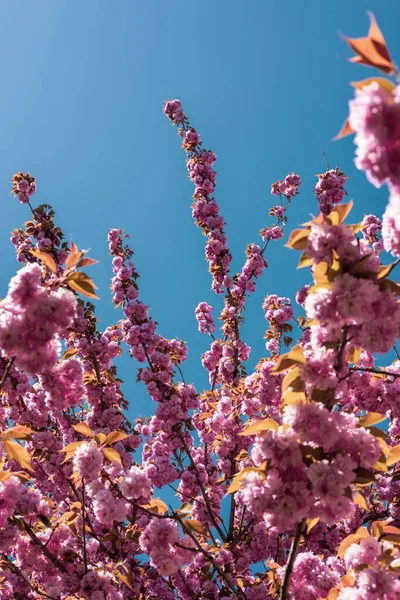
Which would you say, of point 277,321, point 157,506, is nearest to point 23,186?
point 277,321

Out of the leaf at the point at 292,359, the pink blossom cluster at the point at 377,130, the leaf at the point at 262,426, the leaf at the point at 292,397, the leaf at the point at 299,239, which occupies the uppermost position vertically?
the leaf at the point at 299,239

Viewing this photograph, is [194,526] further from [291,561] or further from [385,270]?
[385,270]

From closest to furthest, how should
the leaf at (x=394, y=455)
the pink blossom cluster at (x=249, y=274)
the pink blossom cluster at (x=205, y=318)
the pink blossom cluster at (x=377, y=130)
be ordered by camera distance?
the pink blossom cluster at (x=377, y=130) < the leaf at (x=394, y=455) < the pink blossom cluster at (x=249, y=274) < the pink blossom cluster at (x=205, y=318)

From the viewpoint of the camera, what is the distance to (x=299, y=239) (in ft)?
9.20

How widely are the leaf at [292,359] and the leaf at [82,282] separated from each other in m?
1.16

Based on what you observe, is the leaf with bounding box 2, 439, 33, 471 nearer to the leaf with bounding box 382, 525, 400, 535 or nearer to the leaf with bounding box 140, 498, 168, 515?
the leaf with bounding box 140, 498, 168, 515

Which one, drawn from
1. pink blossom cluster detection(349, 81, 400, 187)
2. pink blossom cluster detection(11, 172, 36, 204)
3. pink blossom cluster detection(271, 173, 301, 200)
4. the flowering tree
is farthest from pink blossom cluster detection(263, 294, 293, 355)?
pink blossom cluster detection(349, 81, 400, 187)

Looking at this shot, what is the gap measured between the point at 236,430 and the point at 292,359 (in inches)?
211

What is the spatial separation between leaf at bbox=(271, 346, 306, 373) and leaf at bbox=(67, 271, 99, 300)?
1157 mm

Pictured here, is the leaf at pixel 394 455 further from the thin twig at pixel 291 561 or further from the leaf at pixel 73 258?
the leaf at pixel 73 258

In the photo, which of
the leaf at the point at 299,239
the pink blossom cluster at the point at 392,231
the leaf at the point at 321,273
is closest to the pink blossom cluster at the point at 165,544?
the leaf at the point at 321,273

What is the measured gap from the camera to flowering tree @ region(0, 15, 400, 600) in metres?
2.51

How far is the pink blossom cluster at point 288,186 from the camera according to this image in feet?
37.5

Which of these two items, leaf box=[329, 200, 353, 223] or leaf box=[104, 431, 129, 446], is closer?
leaf box=[329, 200, 353, 223]
